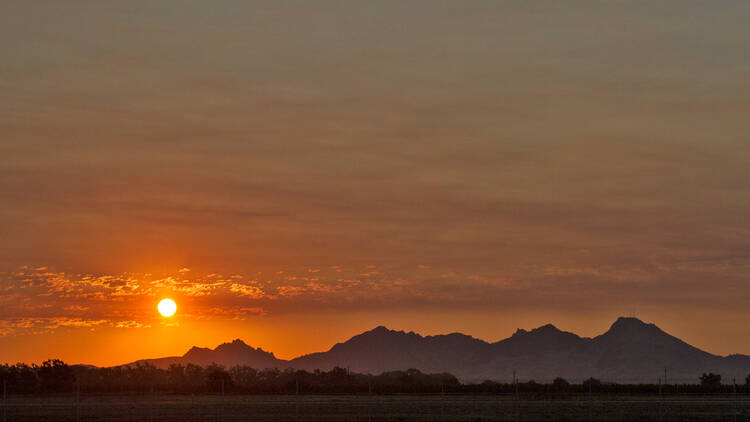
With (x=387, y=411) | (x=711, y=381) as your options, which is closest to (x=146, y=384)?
(x=387, y=411)

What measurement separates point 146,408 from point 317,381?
58051 millimetres

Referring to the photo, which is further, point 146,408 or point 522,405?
point 522,405

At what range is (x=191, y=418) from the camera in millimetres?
64500

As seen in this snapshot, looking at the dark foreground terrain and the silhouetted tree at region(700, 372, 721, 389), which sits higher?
the silhouetted tree at region(700, 372, 721, 389)

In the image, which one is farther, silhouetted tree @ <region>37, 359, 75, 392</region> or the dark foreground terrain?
silhouetted tree @ <region>37, 359, 75, 392</region>

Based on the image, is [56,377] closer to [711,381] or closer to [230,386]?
[230,386]

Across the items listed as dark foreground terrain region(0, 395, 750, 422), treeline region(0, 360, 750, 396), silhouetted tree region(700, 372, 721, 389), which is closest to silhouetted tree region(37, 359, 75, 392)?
treeline region(0, 360, 750, 396)

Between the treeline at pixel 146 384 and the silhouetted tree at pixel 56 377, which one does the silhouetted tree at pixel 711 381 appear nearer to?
the treeline at pixel 146 384

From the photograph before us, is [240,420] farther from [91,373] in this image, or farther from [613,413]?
[91,373]

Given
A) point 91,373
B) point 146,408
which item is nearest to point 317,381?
point 91,373

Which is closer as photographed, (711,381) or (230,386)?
(230,386)

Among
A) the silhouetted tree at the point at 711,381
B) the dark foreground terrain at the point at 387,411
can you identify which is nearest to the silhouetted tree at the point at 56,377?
the dark foreground terrain at the point at 387,411

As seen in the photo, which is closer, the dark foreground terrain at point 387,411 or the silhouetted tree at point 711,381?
the dark foreground terrain at point 387,411

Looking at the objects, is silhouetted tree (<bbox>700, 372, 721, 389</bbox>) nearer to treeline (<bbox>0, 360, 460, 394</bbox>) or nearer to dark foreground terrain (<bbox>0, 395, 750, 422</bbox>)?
treeline (<bbox>0, 360, 460, 394</bbox>)
